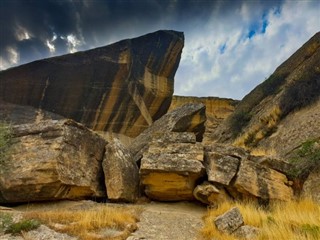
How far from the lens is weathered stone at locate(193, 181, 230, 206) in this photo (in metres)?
12.7

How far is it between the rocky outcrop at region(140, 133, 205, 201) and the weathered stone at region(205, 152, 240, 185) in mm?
362

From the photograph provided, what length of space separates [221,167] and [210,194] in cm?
113

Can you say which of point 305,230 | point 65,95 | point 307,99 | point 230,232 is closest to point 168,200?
point 230,232

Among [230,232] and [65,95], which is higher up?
[65,95]

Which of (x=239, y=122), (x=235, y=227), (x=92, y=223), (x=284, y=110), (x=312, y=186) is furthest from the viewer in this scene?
(x=239, y=122)

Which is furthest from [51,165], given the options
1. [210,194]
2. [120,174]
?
[210,194]

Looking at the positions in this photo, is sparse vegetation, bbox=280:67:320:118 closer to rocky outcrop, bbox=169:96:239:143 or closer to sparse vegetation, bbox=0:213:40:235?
sparse vegetation, bbox=0:213:40:235

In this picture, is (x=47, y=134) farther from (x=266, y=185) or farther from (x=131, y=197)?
(x=266, y=185)

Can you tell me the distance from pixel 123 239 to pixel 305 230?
4116 mm

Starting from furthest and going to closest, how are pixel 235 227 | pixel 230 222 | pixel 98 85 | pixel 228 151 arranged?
pixel 98 85 < pixel 228 151 < pixel 230 222 < pixel 235 227

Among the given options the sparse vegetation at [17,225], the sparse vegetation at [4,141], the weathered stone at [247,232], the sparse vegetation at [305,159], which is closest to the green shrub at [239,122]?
the sparse vegetation at [305,159]

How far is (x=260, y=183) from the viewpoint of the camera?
1307 cm

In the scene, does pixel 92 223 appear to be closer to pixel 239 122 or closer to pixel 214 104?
pixel 239 122

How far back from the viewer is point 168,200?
13609 mm
